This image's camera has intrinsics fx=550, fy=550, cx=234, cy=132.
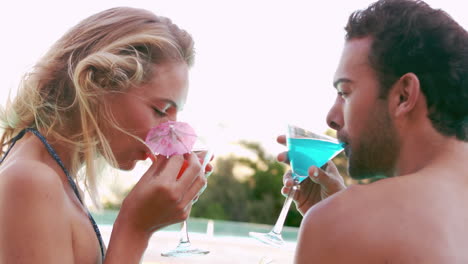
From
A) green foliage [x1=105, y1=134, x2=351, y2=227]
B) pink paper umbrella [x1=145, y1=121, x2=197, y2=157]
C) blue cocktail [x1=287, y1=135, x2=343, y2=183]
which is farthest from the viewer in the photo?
green foliage [x1=105, y1=134, x2=351, y2=227]

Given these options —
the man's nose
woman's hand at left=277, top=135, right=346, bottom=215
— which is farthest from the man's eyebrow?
woman's hand at left=277, top=135, right=346, bottom=215

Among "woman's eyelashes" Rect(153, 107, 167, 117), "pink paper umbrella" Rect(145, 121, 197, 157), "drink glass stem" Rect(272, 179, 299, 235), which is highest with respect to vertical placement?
"woman's eyelashes" Rect(153, 107, 167, 117)

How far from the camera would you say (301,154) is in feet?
9.64

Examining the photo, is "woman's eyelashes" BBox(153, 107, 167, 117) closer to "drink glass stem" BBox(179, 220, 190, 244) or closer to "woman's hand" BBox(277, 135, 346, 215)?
"drink glass stem" BBox(179, 220, 190, 244)

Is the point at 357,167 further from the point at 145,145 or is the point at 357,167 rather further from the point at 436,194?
the point at 145,145

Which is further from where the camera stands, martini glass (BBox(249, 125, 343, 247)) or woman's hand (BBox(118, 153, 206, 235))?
martini glass (BBox(249, 125, 343, 247))

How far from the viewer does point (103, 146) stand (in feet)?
7.97

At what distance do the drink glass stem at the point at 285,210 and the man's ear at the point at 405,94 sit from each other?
0.90 metres

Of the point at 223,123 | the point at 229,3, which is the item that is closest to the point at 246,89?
the point at 223,123

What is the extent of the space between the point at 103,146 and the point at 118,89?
0.86 feet

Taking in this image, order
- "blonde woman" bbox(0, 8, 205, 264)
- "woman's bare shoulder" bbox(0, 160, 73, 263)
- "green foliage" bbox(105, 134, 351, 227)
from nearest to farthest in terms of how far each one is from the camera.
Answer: "woman's bare shoulder" bbox(0, 160, 73, 263) → "blonde woman" bbox(0, 8, 205, 264) → "green foliage" bbox(105, 134, 351, 227)

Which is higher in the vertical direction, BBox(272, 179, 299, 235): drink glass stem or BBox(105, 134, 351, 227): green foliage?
BBox(272, 179, 299, 235): drink glass stem

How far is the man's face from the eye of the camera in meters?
2.31

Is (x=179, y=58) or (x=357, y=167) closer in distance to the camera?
(x=357, y=167)
